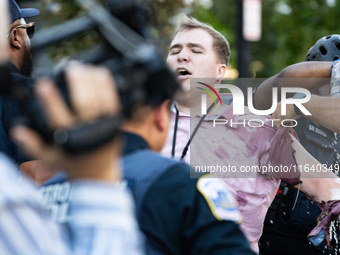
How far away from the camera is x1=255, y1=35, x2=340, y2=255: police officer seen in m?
3.88

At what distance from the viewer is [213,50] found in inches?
148

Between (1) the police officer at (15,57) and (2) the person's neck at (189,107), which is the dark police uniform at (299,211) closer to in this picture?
(2) the person's neck at (189,107)

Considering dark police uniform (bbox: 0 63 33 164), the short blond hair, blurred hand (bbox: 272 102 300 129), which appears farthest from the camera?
the short blond hair

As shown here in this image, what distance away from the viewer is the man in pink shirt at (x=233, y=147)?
129 inches

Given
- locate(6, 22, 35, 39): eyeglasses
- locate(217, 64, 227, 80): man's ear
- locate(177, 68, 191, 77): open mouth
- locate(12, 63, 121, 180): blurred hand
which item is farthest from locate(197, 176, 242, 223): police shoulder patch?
locate(6, 22, 35, 39): eyeglasses

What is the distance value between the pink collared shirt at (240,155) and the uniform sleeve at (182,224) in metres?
1.51

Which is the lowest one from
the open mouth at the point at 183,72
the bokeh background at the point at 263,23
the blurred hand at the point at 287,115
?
the bokeh background at the point at 263,23

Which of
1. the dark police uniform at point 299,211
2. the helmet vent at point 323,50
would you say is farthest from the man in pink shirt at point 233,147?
the helmet vent at point 323,50

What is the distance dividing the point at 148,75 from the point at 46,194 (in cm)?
61

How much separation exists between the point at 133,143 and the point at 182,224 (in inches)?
11.2

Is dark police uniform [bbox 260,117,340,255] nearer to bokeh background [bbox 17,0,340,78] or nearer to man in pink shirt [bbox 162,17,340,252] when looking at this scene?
man in pink shirt [bbox 162,17,340,252]

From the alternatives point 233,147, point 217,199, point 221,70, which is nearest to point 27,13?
point 221,70

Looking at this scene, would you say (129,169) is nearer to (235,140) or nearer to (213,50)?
(235,140)

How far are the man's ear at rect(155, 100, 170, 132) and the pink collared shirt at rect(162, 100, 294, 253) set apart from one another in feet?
4.70
